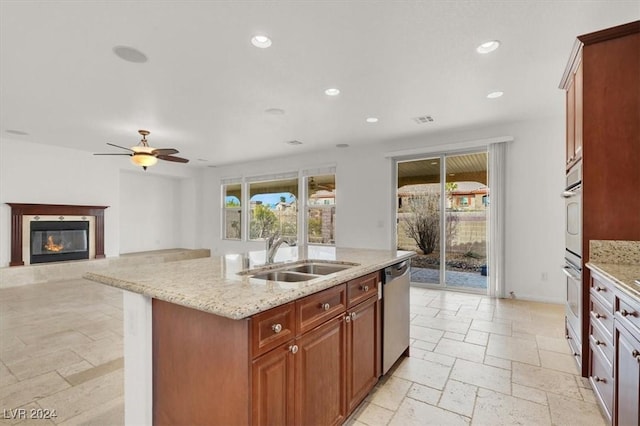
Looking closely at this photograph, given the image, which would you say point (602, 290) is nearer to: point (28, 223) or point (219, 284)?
point (219, 284)

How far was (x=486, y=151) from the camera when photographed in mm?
4879

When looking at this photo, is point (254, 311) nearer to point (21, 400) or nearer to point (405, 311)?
point (405, 311)

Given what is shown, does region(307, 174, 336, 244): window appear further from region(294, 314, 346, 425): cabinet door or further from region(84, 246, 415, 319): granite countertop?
region(294, 314, 346, 425): cabinet door

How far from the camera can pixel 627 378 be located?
1.43 m

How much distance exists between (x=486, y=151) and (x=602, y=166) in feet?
9.40

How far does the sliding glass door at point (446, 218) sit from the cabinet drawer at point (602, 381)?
2.84 metres

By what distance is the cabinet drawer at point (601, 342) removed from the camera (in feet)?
5.64

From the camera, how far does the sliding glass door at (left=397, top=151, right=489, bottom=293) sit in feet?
16.3

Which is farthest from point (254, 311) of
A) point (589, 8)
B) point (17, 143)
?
point (17, 143)

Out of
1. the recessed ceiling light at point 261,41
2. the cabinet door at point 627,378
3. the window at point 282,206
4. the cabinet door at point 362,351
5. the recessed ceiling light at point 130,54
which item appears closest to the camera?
the cabinet door at point 627,378

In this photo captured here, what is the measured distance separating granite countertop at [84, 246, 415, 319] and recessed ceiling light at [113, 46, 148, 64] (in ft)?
6.10

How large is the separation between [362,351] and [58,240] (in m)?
6.80

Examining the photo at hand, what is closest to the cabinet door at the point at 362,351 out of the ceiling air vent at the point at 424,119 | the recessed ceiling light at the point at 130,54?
the recessed ceiling light at the point at 130,54

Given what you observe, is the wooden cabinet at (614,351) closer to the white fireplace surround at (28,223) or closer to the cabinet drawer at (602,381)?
the cabinet drawer at (602,381)
